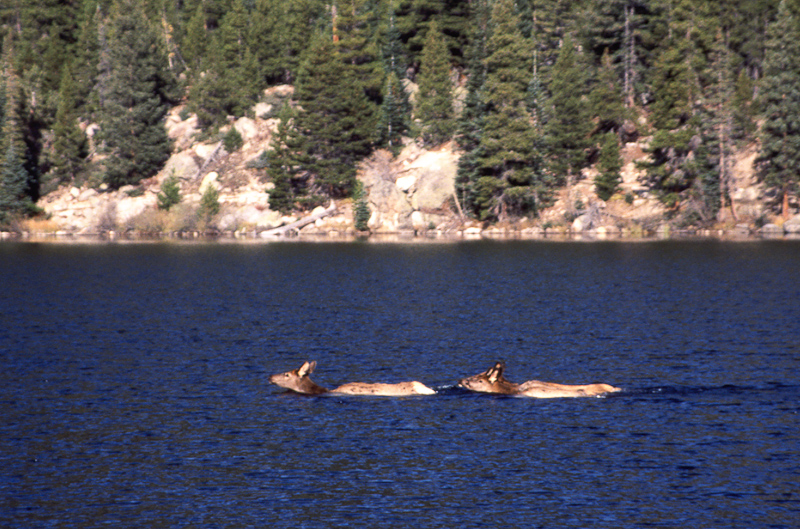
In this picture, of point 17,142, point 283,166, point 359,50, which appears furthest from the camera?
point 359,50

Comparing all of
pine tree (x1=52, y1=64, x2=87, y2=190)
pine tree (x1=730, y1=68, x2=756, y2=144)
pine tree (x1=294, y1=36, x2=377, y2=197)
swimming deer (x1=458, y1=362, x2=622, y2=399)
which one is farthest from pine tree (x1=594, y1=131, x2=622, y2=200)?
swimming deer (x1=458, y1=362, x2=622, y2=399)

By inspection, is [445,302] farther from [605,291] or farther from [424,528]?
[424,528]

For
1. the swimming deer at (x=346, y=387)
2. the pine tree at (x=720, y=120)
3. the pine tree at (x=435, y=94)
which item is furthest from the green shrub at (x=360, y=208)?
the swimming deer at (x=346, y=387)

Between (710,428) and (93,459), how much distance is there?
47.0 feet

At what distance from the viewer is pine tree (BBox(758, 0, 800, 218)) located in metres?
95.4

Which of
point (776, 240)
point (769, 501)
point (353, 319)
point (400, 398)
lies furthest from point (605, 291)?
point (776, 240)

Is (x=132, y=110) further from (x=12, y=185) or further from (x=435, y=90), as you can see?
(x=435, y=90)

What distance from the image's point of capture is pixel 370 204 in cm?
11956

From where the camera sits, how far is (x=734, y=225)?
340 ft

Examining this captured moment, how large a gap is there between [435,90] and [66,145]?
5699 cm

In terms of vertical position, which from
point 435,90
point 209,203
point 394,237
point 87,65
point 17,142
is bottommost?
point 394,237

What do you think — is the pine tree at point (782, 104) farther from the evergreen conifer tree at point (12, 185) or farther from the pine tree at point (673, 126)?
the evergreen conifer tree at point (12, 185)

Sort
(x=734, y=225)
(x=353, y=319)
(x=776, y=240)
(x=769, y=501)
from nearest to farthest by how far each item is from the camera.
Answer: (x=769, y=501) → (x=353, y=319) → (x=776, y=240) → (x=734, y=225)

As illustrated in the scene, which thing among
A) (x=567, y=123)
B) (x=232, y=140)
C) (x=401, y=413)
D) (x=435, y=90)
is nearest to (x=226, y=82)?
(x=232, y=140)
